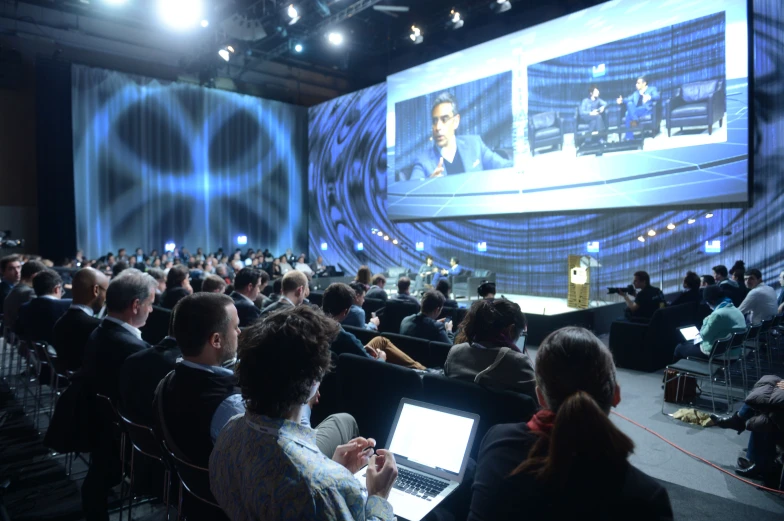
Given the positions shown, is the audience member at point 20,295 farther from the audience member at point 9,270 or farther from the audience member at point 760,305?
the audience member at point 760,305

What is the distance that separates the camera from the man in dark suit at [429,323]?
4.21 metres

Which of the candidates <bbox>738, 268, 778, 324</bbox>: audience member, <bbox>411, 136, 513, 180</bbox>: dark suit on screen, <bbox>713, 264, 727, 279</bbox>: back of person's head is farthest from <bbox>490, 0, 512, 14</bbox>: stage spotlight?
<bbox>738, 268, 778, 324</bbox>: audience member

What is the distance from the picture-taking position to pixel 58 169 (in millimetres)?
14172

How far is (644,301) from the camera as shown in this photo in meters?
6.64

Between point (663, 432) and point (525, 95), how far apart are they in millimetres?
9759

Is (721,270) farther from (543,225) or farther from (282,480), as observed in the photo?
(282,480)

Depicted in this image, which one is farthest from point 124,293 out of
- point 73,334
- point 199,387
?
point 199,387

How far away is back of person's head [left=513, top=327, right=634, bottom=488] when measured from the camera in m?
1.08

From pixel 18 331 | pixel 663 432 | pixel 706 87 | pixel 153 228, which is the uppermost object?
pixel 706 87

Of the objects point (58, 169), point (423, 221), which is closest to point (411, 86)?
point (423, 221)

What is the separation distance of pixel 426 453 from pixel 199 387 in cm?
83

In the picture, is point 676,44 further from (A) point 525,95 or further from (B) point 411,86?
(B) point 411,86

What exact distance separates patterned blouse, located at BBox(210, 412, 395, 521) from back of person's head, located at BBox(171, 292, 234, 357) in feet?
1.98

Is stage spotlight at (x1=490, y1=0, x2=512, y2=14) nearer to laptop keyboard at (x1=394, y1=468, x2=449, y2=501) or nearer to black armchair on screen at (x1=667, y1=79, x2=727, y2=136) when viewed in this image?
black armchair on screen at (x1=667, y1=79, x2=727, y2=136)
